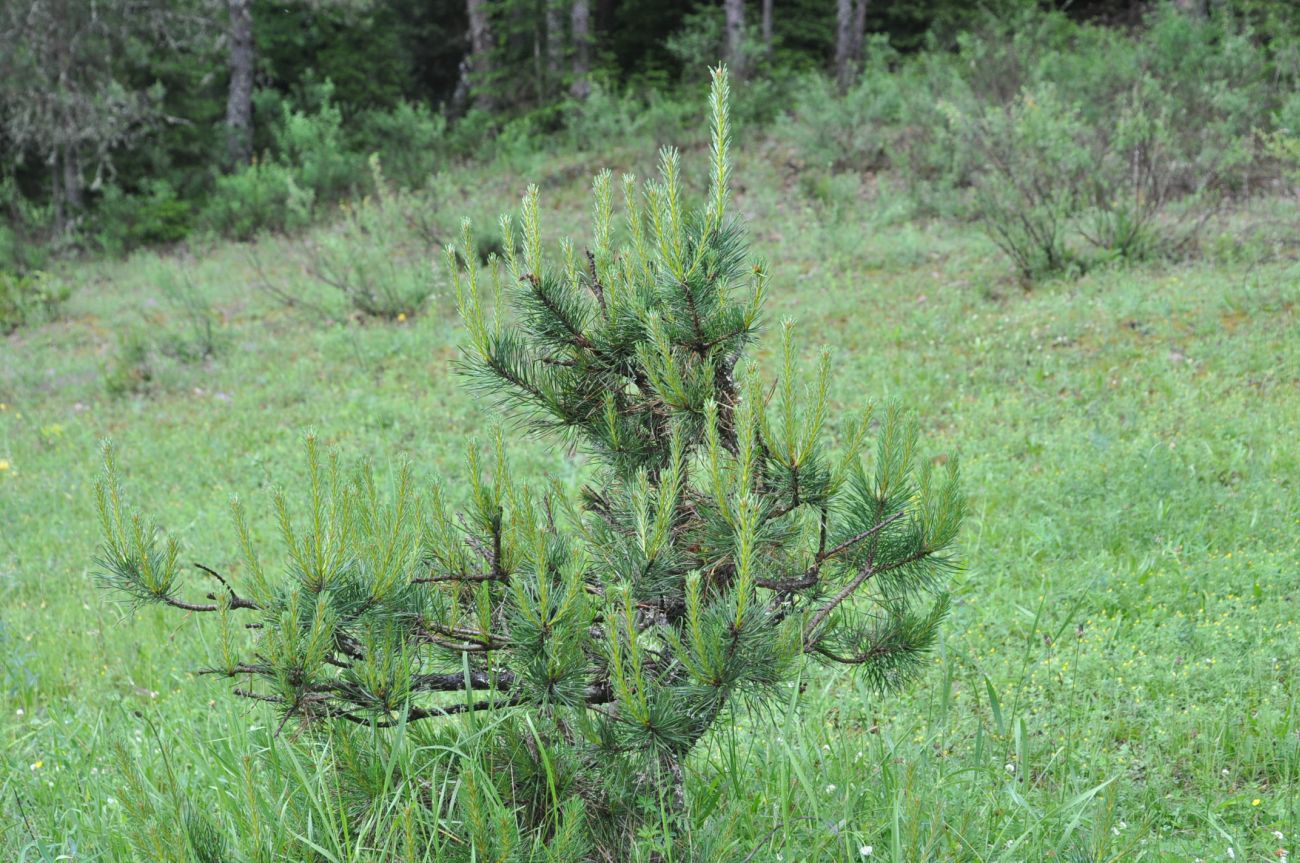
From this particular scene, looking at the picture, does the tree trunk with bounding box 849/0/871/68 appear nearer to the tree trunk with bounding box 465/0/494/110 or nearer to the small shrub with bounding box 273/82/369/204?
the tree trunk with bounding box 465/0/494/110

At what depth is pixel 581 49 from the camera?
17109 mm

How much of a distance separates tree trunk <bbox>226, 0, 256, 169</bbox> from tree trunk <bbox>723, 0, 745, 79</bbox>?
7573 millimetres

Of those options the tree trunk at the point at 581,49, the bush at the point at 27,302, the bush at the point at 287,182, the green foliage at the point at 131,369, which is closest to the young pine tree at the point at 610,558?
the green foliage at the point at 131,369

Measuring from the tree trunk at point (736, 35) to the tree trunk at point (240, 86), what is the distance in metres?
7.57

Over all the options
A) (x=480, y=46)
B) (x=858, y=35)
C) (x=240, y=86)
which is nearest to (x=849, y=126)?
(x=858, y=35)

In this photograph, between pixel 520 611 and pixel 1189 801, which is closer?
pixel 520 611

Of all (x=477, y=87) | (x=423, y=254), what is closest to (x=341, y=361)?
(x=423, y=254)

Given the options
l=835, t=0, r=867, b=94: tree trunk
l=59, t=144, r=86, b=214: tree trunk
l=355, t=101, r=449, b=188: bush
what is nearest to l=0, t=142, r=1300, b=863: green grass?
l=59, t=144, r=86, b=214: tree trunk

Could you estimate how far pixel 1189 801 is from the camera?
2.87 meters

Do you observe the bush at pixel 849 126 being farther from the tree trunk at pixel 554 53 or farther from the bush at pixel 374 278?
the bush at pixel 374 278

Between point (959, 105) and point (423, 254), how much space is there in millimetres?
6329

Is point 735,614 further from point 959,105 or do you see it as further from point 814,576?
point 959,105

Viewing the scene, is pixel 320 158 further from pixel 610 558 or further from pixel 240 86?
pixel 610 558

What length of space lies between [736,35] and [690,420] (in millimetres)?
15249
